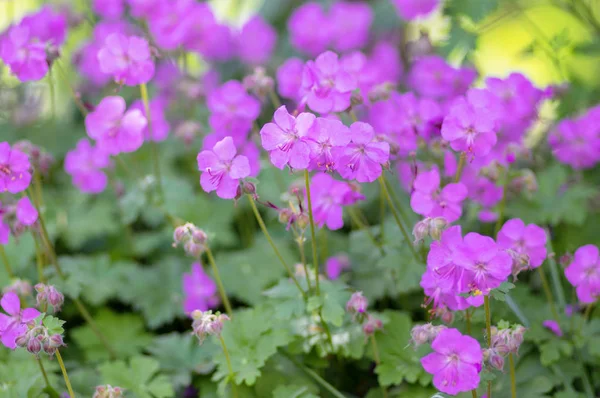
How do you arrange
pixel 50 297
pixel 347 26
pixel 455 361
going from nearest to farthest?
1. pixel 455 361
2. pixel 50 297
3. pixel 347 26

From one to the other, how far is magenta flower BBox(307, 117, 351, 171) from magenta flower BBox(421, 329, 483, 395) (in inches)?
20.4

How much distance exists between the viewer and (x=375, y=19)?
436cm

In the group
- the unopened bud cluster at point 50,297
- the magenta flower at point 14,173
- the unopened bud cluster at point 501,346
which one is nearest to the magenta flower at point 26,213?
the magenta flower at point 14,173

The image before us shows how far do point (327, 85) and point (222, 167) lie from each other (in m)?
0.41

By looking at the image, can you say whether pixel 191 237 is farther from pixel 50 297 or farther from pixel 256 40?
pixel 256 40

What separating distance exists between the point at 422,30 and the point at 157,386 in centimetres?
195

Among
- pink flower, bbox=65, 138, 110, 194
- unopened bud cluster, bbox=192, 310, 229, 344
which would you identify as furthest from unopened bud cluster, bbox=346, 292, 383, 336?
pink flower, bbox=65, 138, 110, 194

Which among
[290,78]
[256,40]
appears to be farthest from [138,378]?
[256,40]

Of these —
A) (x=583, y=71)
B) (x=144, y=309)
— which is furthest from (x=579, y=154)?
(x=583, y=71)

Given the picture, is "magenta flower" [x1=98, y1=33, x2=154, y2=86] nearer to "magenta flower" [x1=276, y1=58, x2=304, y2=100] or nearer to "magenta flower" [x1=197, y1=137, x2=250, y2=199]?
"magenta flower" [x1=197, y1=137, x2=250, y2=199]

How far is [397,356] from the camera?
200 cm

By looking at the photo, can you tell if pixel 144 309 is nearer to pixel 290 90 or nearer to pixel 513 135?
pixel 290 90

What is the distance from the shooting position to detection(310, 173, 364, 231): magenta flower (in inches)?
79.3

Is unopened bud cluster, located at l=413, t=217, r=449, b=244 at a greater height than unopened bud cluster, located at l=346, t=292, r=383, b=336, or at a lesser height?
greater
